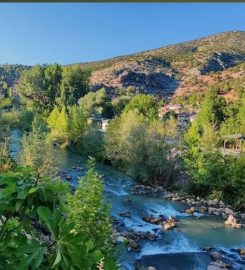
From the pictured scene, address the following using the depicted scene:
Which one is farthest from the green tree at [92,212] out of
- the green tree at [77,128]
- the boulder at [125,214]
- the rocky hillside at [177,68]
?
the rocky hillside at [177,68]

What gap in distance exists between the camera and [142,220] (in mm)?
14445

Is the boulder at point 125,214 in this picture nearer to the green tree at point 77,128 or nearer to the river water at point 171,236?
the river water at point 171,236

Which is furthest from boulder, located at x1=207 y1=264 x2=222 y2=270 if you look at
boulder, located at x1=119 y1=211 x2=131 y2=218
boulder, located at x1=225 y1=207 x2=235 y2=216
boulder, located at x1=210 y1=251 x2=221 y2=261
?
boulder, located at x1=225 y1=207 x2=235 y2=216

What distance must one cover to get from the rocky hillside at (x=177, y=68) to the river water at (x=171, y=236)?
196 feet

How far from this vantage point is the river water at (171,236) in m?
10.9

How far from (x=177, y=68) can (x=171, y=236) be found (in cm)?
8695

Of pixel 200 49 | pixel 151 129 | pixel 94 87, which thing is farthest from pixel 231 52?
pixel 151 129

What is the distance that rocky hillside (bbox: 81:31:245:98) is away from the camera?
8338 cm

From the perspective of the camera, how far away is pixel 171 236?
42.4 feet

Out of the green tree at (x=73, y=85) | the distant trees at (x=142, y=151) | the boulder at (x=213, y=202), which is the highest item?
the green tree at (x=73, y=85)

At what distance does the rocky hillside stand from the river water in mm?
59676

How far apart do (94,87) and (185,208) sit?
63090 millimetres

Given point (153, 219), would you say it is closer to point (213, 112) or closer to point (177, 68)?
point (213, 112)

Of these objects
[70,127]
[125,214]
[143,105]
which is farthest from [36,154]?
[143,105]
